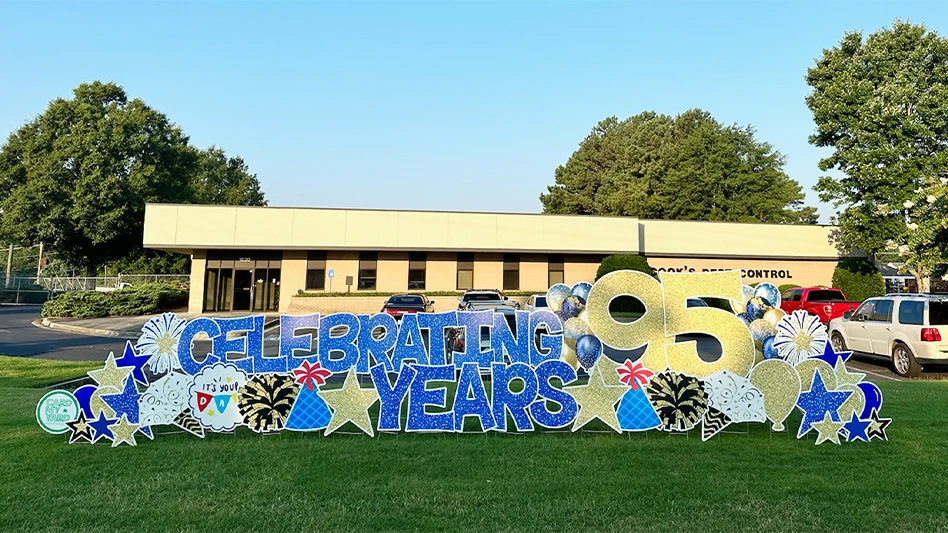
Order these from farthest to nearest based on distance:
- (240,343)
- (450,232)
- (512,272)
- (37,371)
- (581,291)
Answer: (512,272) → (450,232) → (37,371) → (581,291) → (240,343)

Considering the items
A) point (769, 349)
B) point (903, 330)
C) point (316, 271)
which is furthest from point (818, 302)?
point (316, 271)

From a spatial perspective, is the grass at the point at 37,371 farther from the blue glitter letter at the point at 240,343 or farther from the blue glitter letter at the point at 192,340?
the blue glitter letter at the point at 240,343

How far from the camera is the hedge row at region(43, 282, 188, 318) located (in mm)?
27453

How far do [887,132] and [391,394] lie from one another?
29.3 m

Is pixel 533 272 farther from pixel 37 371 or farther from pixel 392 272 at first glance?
pixel 37 371

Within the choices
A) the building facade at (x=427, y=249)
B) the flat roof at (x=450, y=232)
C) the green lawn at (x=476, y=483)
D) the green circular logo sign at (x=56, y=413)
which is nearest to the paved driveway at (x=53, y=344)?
the building facade at (x=427, y=249)

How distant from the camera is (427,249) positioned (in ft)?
99.7

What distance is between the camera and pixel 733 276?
24.9 feet

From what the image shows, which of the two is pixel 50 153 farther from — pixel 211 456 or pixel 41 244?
pixel 211 456

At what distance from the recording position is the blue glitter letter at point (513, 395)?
6.63 metres

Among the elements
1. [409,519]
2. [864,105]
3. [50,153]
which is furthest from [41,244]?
[864,105]

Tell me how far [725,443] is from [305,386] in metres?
4.83

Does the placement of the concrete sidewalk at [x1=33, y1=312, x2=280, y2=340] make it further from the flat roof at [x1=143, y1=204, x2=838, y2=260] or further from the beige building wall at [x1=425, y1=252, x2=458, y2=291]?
the beige building wall at [x1=425, y1=252, x2=458, y2=291]

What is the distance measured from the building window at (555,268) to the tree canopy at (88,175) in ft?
116
